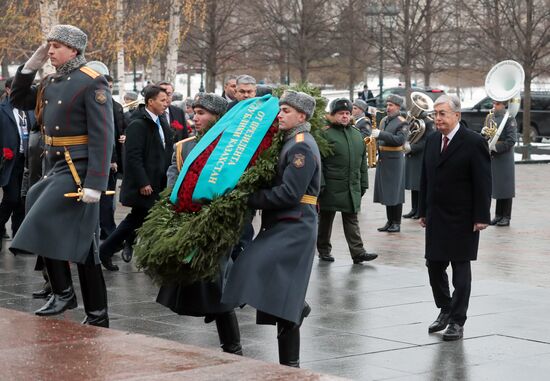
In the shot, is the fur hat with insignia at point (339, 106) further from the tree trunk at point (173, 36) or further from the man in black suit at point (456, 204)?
the tree trunk at point (173, 36)

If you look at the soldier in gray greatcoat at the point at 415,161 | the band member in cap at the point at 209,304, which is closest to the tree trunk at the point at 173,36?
the soldier in gray greatcoat at the point at 415,161

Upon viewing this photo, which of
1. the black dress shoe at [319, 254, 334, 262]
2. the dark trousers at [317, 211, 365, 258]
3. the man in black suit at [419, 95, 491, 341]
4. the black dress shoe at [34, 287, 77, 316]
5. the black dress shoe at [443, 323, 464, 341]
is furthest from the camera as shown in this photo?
the black dress shoe at [319, 254, 334, 262]

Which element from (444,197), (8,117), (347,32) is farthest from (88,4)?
(444,197)

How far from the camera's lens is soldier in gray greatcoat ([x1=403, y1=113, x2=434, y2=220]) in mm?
18266

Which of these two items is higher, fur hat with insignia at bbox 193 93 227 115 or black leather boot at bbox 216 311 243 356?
fur hat with insignia at bbox 193 93 227 115

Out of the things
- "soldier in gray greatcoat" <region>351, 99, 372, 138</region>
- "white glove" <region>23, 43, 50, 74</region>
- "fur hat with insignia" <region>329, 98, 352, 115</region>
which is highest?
"white glove" <region>23, 43, 50, 74</region>

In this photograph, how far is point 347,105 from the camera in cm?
1297

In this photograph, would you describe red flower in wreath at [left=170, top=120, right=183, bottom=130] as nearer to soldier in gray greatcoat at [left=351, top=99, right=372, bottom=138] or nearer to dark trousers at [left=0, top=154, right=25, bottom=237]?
dark trousers at [left=0, top=154, right=25, bottom=237]

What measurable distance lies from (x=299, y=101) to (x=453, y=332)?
2244 mm

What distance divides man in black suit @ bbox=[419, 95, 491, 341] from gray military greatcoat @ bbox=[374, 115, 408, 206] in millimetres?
7276

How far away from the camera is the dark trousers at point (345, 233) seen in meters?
13.0

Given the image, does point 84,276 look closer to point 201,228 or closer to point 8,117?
point 201,228

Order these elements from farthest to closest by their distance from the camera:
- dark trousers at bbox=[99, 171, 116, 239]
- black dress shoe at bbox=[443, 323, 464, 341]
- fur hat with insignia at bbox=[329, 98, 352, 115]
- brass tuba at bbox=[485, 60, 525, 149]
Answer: brass tuba at bbox=[485, 60, 525, 149] < dark trousers at bbox=[99, 171, 116, 239] < fur hat with insignia at bbox=[329, 98, 352, 115] < black dress shoe at bbox=[443, 323, 464, 341]

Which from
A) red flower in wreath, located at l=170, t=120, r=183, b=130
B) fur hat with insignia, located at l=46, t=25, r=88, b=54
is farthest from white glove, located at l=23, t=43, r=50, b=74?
red flower in wreath, located at l=170, t=120, r=183, b=130
